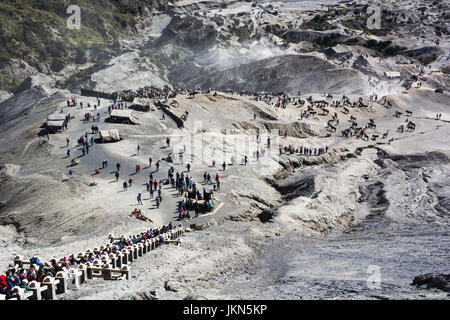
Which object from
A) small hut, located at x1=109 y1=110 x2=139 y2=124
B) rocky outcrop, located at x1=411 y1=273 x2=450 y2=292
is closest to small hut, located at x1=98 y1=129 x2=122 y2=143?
small hut, located at x1=109 y1=110 x2=139 y2=124

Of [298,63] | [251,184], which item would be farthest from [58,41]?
[251,184]

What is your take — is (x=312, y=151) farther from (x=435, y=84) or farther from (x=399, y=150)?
(x=435, y=84)

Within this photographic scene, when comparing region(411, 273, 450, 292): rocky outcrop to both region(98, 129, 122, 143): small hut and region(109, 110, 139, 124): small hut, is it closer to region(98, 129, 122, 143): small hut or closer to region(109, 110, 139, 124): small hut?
region(98, 129, 122, 143): small hut

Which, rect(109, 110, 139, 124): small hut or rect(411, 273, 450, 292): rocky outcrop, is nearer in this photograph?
rect(411, 273, 450, 292): rocky outcrop

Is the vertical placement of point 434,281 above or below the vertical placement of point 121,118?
above

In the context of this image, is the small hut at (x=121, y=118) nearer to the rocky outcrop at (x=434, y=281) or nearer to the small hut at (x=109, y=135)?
the small hut at (x=109, y=135)

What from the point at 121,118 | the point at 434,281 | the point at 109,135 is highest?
the point at 434,281

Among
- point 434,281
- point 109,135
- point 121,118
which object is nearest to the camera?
point 434,281

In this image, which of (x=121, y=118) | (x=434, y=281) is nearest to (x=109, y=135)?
(x=121, y=118)

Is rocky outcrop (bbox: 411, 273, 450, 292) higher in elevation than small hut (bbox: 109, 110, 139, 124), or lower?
higher

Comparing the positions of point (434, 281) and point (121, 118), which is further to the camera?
point (121, 118)

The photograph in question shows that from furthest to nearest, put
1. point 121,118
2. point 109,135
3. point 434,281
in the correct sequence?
point 121,118 < point 109,135 < point 434,281

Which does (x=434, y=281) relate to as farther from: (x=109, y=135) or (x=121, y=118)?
(x=121, y=118)
